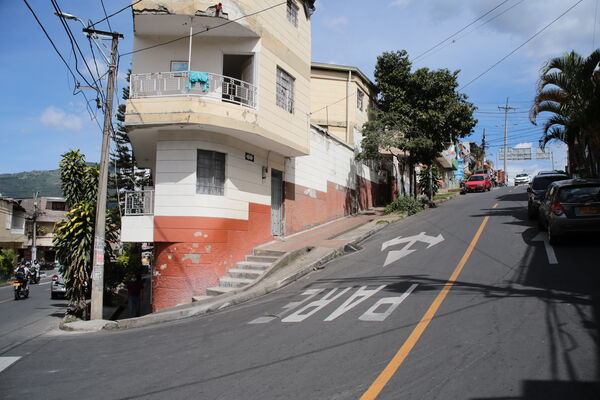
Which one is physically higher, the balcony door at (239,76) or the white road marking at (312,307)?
the balcony door at (239,76)

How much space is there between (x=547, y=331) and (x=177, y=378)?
4847 mm

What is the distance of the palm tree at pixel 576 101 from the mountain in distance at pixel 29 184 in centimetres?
5871

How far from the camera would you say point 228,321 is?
8930 millimetres

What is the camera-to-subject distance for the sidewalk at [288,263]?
1049 cm

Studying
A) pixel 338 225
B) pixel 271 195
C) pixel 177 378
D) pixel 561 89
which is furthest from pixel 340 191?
pixel 177 378

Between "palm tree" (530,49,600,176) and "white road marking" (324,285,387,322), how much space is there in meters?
11.6

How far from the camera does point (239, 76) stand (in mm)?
16766

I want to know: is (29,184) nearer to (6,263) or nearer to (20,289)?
(6,263)

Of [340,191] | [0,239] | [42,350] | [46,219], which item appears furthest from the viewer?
[46,219]

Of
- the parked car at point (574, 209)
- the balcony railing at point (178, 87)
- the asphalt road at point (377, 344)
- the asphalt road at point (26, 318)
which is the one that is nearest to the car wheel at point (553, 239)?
the parked car at point (574, 209)

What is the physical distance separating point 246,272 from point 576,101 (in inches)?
537

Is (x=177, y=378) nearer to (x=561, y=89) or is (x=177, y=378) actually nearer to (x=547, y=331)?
(x=547, y=331)

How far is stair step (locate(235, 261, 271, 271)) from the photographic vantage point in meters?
13.7

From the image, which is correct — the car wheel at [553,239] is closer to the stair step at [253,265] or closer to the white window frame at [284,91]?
the stair step at [253,265]
